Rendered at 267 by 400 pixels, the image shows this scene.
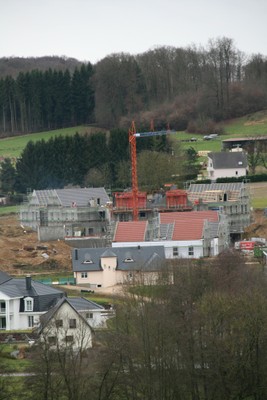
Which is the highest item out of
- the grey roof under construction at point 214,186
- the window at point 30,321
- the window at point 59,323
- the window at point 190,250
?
the grey roof under construction at point 214,186

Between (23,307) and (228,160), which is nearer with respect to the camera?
(23,307)

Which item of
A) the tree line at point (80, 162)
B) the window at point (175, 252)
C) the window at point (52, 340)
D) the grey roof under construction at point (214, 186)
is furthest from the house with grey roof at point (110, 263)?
the tree line at point (80, 162)

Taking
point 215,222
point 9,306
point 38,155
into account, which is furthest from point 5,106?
point 9,306

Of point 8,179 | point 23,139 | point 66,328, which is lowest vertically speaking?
point 66,328

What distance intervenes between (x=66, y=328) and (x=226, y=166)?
53.5m

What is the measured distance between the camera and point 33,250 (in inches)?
3462

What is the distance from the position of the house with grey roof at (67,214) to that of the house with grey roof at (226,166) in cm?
1240

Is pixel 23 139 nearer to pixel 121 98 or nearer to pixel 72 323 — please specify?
pixel 121 98

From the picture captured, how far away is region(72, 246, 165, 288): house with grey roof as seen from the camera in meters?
76.4

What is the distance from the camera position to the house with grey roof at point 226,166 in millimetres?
108688

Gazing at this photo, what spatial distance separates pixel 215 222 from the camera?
87000 millimetres

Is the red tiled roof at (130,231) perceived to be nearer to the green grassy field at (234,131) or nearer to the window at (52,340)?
the window at (52,340)

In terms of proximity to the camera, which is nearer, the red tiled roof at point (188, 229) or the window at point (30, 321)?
the window at point (30, 321)

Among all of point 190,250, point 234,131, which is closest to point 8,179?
point 234,131
